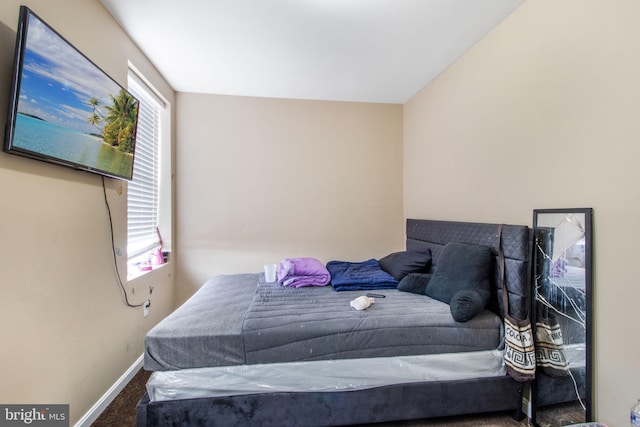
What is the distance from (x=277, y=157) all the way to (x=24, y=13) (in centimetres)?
223

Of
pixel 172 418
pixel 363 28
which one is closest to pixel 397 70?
pixel 363 28

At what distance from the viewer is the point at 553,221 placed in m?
1.56

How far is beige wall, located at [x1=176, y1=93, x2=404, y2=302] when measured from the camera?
3.10 metres

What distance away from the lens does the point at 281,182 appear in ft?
10.6

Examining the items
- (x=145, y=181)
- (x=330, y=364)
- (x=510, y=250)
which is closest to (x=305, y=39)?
(x=145, y=181)

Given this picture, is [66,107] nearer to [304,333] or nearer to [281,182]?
[304,333]

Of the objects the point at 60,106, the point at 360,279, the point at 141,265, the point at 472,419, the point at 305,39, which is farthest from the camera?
the point at 141,265

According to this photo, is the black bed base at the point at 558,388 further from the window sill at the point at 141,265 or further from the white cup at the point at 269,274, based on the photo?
the window sill at the point at 141,265

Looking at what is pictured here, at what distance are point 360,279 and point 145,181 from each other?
229cm

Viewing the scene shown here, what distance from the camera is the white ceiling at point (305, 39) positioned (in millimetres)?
1787

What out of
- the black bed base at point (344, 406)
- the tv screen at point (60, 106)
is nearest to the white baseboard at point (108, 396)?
the black bed base at point (344, 406)

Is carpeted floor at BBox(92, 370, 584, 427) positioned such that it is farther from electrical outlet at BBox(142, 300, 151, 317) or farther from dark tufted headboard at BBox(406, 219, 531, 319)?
electrical outlet at BBox(142, 300, 151, 317)

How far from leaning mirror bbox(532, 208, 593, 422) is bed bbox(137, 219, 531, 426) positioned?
9cm

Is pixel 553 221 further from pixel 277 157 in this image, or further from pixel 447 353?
pixel 277 157
